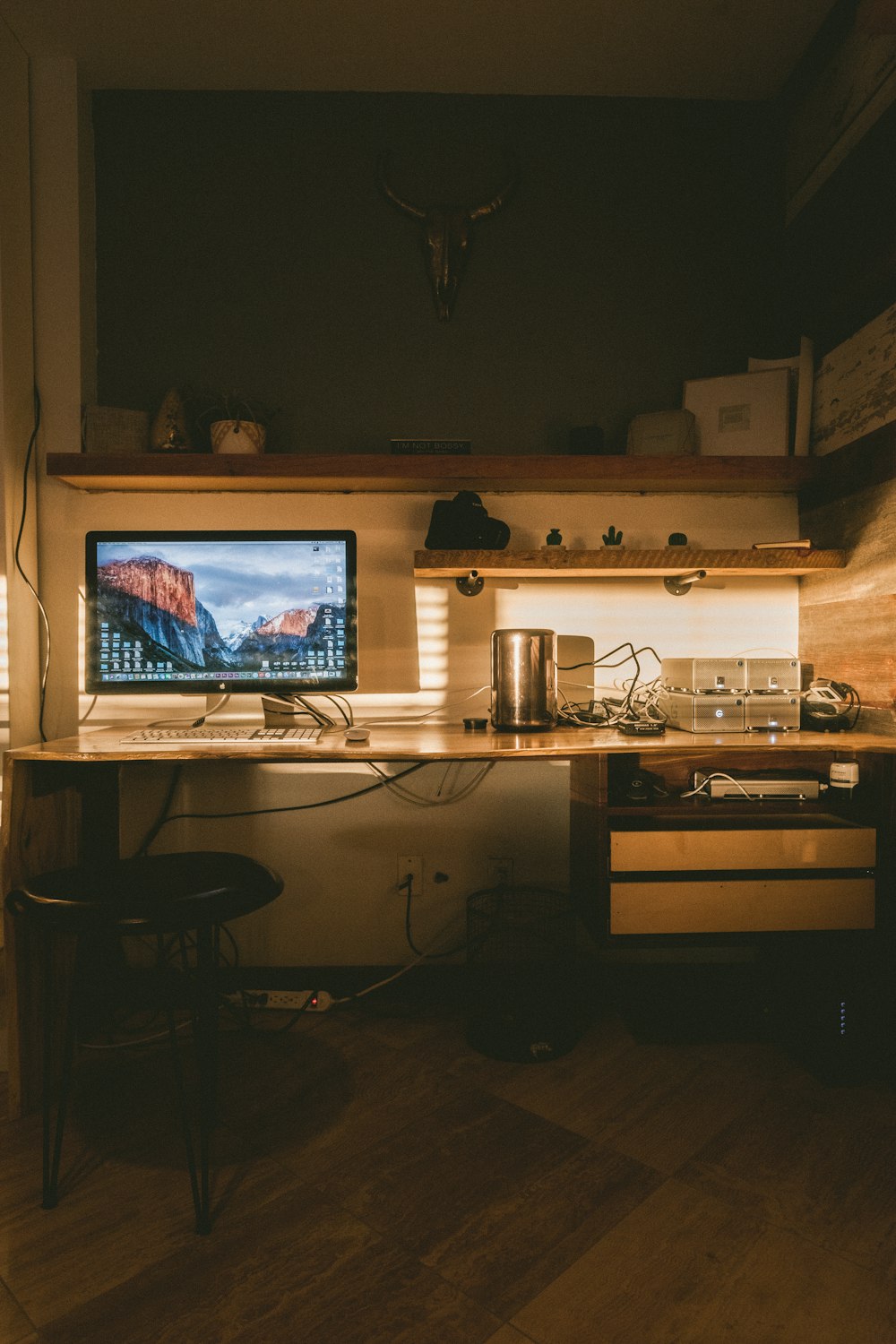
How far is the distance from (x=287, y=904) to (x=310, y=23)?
2.43 metres

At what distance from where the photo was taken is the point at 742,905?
1.61 meters

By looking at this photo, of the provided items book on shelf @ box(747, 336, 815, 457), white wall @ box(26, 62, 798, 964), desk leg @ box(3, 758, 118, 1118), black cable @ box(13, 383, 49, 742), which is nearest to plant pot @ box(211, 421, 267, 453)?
white wall @ box(26, 62, 798, 964)

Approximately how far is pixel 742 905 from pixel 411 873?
3.02 ft

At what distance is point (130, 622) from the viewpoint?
1813mm

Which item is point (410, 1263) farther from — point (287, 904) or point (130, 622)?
point (130, 622)

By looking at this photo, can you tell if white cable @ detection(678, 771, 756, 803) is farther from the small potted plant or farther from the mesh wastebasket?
the small potted plant

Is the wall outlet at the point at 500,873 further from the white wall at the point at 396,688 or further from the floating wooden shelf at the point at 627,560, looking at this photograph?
the floating wooden shelf at the point at 627,560

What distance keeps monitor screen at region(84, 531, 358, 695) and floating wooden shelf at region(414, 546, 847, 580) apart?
0.28 meters

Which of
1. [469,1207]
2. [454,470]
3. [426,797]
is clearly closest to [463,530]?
[454,470]

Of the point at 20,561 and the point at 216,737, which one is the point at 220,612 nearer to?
the point at 216,737

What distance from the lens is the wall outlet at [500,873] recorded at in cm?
211

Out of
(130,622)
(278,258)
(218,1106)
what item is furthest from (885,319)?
(218,1106)

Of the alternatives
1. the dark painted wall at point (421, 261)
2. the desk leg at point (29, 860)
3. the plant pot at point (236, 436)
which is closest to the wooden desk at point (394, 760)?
the desk leg at point (29, 860)

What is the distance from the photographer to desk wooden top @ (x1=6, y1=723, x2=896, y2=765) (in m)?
1.48
